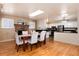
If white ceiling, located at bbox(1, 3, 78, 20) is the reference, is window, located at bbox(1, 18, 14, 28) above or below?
below

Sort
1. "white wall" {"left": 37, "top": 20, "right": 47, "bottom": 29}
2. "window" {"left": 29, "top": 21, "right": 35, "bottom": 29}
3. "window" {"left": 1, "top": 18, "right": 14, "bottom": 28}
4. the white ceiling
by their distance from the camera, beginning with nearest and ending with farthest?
the white ceiling
"window" {"left": 1, "top": 18, "right": 14, "bottom": 28}
"window" {"left": 29, "top": 21, "right": 35, "bottom": 29}
"white wall" {"left": 37, "top": 20, "right": 47, "bottom": 29}

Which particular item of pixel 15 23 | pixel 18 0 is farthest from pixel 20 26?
pixel 18 0

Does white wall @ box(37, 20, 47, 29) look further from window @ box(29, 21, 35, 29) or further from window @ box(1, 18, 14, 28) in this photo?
window @ box(1, 18, 14, 28)

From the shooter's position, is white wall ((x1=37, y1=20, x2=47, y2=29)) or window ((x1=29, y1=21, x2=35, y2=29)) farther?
white wall ((x1=37, y1=20, x2=47, y2=29))

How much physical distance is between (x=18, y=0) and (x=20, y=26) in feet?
17.9

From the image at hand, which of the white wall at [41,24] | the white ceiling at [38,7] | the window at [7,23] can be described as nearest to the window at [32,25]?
the white wall at [41,24]

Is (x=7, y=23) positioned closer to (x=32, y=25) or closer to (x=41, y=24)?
(x=32, y=25)

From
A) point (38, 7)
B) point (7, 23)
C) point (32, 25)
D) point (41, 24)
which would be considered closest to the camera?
point (38, 7)

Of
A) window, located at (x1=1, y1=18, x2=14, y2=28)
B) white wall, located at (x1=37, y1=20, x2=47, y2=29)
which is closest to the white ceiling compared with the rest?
window, located at (x1=1, y1=18, x2=14, y2=28)

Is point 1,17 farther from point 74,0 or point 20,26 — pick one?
point 74,0

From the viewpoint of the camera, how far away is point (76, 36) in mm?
5363

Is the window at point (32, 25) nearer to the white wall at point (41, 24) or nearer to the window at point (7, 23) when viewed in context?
the white wall at point (41, 24)

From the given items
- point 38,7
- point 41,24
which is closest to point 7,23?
point 38,7

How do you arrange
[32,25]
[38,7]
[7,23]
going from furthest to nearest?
[32,25], [7,23], [38,7]
